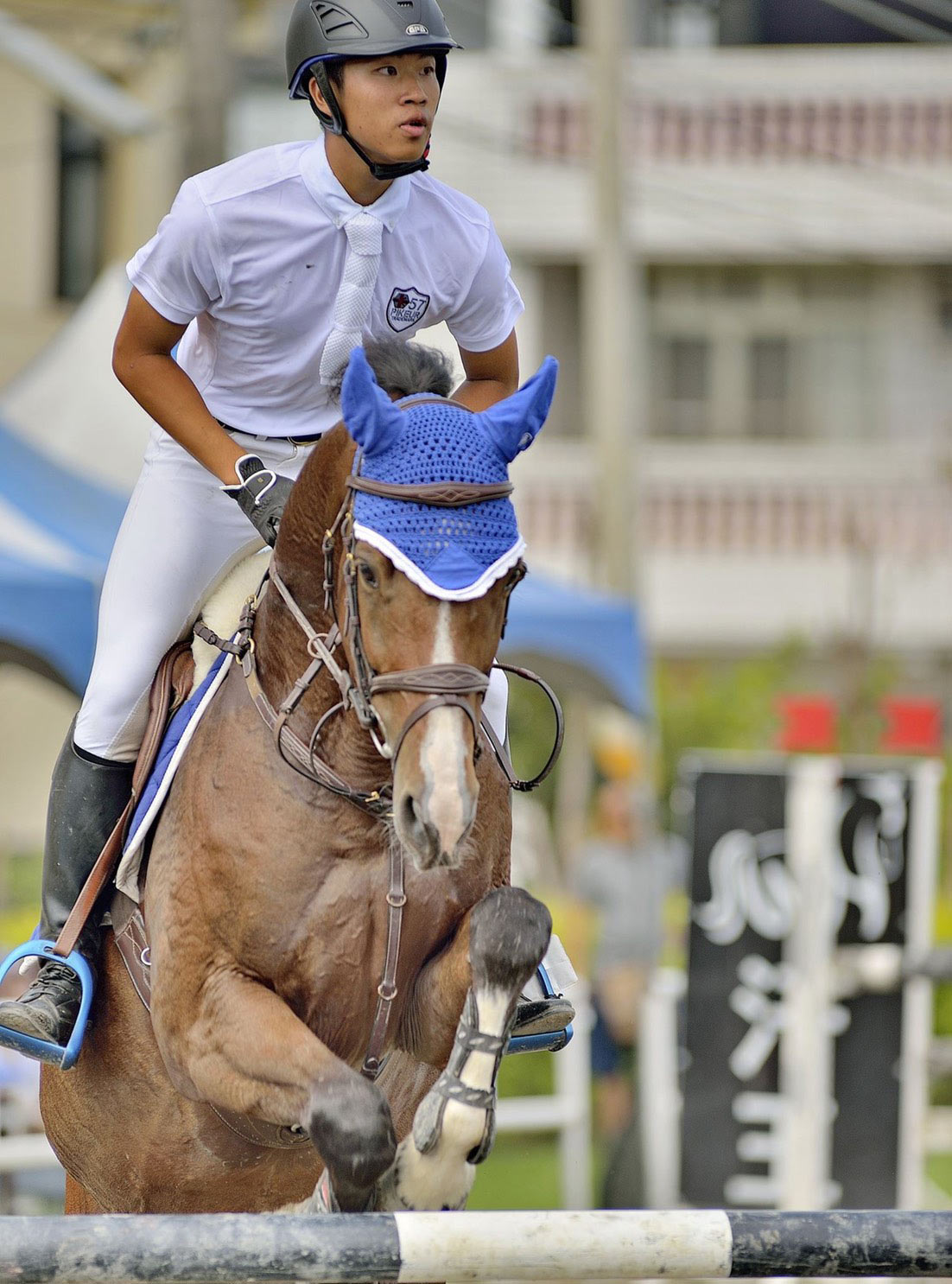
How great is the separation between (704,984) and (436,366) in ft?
15.3

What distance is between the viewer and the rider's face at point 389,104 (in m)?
3.30

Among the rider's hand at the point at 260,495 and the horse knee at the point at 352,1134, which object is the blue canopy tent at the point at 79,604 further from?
the horse knee at the point at 352,1134

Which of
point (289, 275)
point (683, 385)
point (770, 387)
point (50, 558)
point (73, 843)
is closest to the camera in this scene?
point (289, 275)

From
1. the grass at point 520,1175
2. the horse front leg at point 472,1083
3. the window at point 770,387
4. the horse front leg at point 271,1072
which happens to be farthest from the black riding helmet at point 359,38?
the window at point 770,387

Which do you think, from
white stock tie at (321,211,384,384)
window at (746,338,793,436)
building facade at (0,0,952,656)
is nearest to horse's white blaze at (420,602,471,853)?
white stock tie at (321,211,384,384)

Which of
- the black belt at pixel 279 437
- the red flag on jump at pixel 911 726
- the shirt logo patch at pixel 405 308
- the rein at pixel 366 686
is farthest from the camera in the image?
the red flag on jump at pixel 911 726

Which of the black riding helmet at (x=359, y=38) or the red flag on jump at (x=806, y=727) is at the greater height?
the black riding helmet at (x=359, y=38)

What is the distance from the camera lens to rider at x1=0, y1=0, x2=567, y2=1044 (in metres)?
3.34

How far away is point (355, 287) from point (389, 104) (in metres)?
0.35

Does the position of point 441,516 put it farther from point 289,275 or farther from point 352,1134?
point 352,1134

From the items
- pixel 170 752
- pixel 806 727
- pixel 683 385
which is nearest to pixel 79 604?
pixel 806 727

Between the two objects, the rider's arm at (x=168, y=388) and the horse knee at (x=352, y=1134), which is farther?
the rider's arm at (x=168, y=388)

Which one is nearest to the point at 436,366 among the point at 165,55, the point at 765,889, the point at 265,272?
the point at 265,272

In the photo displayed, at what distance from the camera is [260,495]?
337 cm
